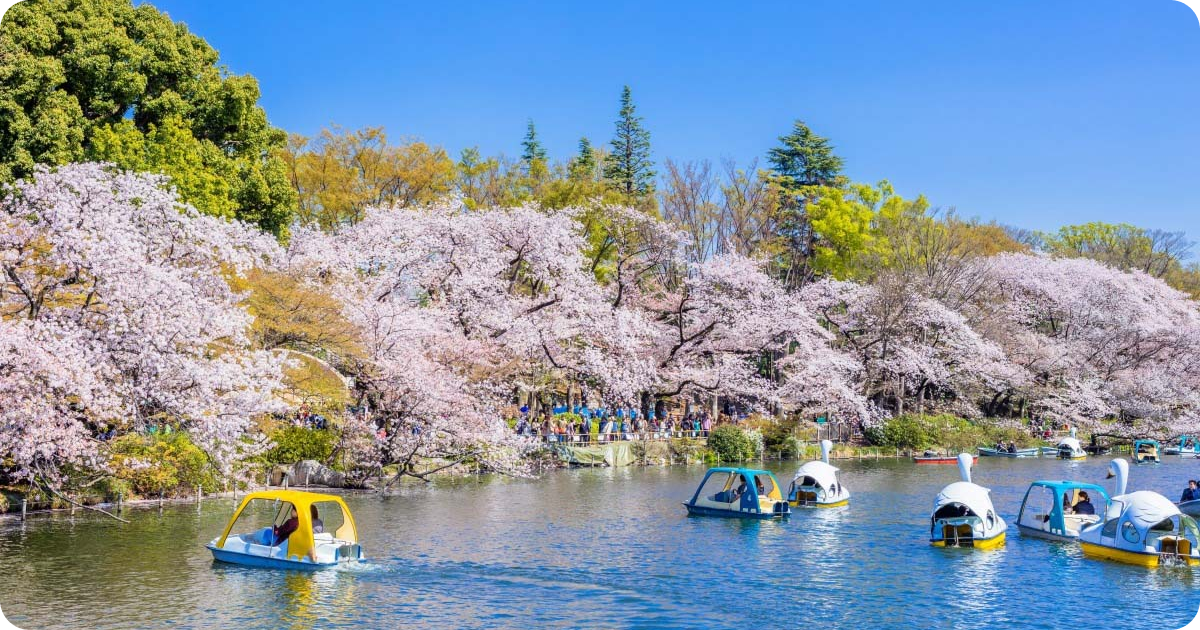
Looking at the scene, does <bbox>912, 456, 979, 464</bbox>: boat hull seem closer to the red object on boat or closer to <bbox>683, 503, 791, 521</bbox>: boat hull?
the red object on boat

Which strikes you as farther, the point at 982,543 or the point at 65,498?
the point at 982,543

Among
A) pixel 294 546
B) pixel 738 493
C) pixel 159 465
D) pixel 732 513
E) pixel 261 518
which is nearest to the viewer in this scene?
pixel 294 546

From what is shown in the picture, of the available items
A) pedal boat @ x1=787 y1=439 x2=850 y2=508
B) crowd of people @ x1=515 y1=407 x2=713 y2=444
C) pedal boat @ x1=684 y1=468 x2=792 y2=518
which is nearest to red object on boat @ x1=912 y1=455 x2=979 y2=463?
crowd of people @ x1=515 y1=407 x2=713 y2=444

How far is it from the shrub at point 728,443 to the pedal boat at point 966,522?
23.1 m

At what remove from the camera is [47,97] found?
134 ft

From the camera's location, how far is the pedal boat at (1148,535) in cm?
2386

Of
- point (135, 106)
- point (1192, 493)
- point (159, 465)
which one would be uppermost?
point (135, 106)

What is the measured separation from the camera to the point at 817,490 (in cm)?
3475

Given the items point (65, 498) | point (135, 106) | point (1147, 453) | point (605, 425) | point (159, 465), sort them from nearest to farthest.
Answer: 1. point (65, 498)
2. point (159, 465)
3. point (135, 106)
4. point (605, 425)
5. point (1147, 453)

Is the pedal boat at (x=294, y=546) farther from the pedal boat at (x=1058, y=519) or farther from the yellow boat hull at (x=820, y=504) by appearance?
the pedal boat at (x=1058, y=519)

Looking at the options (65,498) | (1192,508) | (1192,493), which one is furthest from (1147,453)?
(65,498)

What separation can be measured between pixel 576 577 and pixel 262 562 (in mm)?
6828

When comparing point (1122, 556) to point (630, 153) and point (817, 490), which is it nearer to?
point (817, 490)

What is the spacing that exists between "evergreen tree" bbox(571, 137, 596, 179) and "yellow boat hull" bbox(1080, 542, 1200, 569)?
4091 cm
